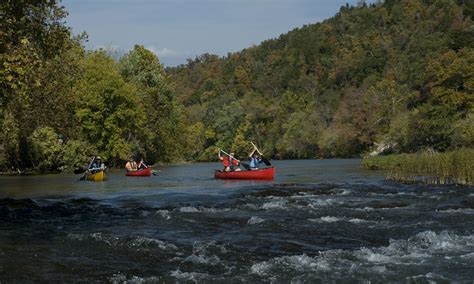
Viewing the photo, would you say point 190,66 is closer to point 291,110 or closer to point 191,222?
point 291,110

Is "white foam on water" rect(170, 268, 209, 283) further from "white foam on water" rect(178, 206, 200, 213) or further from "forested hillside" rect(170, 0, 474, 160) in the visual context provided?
"forested hillside" rect(170, 0, 474, 160)

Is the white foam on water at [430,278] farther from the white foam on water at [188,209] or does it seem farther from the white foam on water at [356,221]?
the white foam on water at [188,209]

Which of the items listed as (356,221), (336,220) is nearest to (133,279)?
(336,220)

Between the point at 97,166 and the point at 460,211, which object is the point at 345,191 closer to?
the point at 460,211

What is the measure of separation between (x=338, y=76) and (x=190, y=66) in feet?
243

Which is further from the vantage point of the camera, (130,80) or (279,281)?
(130,80)

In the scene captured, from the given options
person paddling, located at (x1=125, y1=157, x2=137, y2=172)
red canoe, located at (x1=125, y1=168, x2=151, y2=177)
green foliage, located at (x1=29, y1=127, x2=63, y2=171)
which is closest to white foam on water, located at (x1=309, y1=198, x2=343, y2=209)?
red canoe, located at (x1=125, y1=168, x2=151, y2=177)

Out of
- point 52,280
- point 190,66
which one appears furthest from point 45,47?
point 190,66

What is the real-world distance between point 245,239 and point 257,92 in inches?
5511

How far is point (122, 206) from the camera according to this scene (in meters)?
21.5

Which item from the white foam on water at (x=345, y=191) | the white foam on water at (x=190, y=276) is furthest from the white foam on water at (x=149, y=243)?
the white foam on water at (x=345, y=191)

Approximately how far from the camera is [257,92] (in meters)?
153

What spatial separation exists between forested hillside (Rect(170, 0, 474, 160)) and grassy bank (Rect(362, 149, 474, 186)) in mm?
15710

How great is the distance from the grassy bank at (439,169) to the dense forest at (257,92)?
1559 cm
